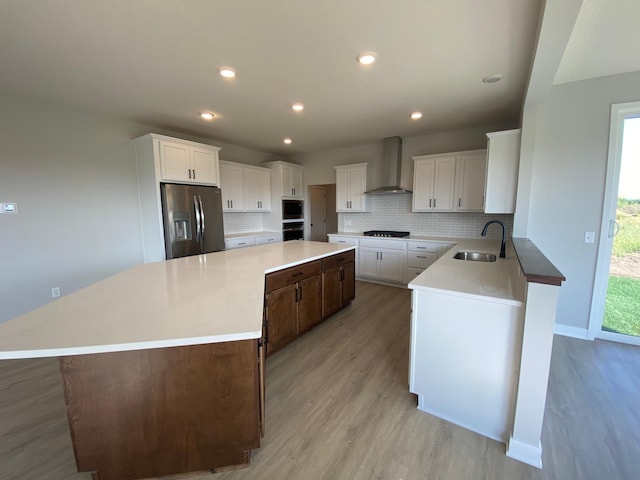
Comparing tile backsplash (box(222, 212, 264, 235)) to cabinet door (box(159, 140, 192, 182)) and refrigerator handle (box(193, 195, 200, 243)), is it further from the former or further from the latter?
cabinet door (box(159, 140, 192, 182))

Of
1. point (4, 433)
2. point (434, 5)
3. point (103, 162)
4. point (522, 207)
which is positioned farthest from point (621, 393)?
point (103, 162)

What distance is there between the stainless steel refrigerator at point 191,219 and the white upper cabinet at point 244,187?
1.89ft

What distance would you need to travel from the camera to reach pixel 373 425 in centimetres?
168

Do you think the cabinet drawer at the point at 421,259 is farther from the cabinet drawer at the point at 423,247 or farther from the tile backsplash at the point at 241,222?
the tile backsplash at the point at 241,222

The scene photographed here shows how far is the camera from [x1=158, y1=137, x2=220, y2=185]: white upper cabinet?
140 inches

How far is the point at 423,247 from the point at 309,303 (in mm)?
2359

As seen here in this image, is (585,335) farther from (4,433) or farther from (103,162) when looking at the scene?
(103,162)

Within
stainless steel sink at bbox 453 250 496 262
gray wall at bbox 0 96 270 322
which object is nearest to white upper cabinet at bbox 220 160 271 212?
gray wall at bbox 0 96 270 322

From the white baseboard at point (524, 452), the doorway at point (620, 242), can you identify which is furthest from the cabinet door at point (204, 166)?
the doorway at point (620, 242)

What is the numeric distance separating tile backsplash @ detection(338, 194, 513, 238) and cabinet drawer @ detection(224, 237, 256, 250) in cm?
195

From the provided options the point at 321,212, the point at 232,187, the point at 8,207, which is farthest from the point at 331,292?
the point at 321,212

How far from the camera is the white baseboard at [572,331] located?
2760 millimetres

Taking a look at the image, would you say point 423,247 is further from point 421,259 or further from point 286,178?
point 286,178

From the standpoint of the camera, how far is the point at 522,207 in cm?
289
